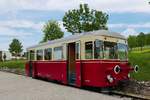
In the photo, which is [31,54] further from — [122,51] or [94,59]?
[94,59]

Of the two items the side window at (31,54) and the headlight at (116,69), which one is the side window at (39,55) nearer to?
the side window at (31,54)

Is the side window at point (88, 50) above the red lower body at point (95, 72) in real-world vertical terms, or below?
above

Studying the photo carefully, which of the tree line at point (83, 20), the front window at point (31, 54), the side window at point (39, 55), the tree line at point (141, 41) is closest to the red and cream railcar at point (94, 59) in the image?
the side window at point (39, 55)

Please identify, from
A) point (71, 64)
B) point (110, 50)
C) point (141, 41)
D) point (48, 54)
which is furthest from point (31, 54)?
point (141, 41)

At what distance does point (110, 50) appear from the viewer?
19406 mm

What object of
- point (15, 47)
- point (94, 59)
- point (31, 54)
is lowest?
point (94, 59)

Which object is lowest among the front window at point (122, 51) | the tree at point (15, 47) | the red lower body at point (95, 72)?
the red lower body at point (95, 72)

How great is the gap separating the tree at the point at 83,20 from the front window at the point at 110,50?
→ 2542 cm

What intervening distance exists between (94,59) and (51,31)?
135 ft

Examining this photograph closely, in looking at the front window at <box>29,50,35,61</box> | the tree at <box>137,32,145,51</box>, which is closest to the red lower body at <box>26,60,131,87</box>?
the front window at <box>29,50,35,61</box>

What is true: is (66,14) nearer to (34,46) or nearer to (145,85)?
(34,46)

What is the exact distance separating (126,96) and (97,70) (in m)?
2.15

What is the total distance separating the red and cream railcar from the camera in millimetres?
18859

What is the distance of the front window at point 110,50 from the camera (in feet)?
62.8
